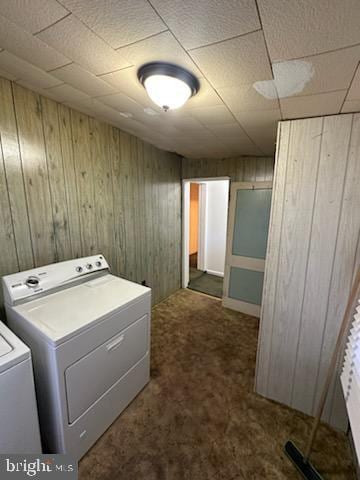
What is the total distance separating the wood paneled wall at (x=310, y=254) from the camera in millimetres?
1361

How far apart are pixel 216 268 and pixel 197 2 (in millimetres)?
4215

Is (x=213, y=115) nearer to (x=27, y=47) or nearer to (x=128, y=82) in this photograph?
(x=128, y=82)

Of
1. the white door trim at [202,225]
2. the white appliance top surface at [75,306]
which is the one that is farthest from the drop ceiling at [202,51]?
the white door trim at [202,225]

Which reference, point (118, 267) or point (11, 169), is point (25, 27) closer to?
point (11, 169)

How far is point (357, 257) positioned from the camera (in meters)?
1.37

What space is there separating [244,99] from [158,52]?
64 centimetres

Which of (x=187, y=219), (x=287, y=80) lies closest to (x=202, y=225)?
(x=187, y=219)

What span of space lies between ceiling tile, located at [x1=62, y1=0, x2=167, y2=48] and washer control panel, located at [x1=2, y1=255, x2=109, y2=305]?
1.41 m

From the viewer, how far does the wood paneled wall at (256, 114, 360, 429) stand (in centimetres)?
136

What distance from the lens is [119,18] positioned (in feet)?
2.60

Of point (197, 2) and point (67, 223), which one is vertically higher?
point (197, 2)

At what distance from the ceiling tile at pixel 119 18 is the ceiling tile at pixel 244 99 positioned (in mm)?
562

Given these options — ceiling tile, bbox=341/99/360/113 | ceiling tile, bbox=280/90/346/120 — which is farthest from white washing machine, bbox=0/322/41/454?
ceiling tile, bbox=341/99/360/113

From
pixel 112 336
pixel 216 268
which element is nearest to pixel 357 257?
pixel 112 336
